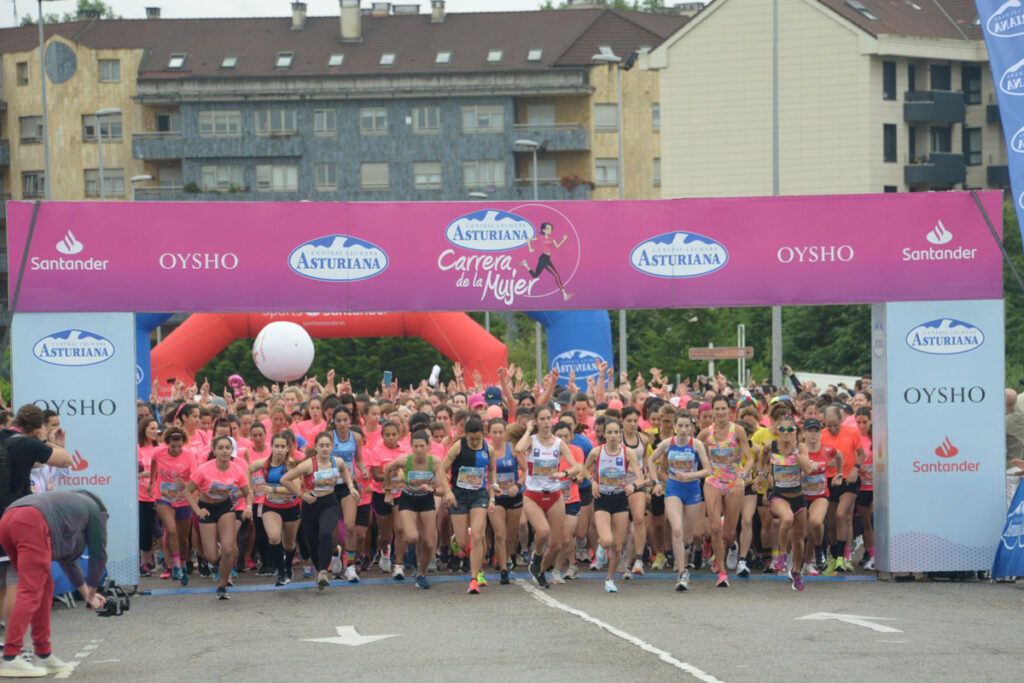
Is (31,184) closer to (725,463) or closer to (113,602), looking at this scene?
(725,463)

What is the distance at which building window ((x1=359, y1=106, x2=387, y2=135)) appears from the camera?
236ft

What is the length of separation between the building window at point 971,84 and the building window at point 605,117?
14980mm

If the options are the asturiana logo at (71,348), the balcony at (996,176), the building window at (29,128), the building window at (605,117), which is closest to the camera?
the asturiana logo at (71,348)

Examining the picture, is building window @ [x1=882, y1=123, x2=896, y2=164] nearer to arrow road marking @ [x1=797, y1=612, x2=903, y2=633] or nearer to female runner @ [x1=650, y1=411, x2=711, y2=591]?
female runner @ [x1=650, y1=411, x2=711, y2=591]

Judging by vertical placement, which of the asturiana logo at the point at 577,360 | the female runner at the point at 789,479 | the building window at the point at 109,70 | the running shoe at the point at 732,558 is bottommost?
the running shoe at the point at 732,558

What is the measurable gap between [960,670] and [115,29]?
230ft

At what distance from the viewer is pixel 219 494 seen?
15.6 metres

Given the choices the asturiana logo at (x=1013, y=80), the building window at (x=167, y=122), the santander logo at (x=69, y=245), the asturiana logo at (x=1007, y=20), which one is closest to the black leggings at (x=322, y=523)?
the santander logo at (x=69, y=245)

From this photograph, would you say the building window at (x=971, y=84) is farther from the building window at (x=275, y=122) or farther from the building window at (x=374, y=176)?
the building window at (x=275, y=122)

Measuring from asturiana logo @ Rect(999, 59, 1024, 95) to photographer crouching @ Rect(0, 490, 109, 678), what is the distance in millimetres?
9224

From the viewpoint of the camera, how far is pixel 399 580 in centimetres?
1619

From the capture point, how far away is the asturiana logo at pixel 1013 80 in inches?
591

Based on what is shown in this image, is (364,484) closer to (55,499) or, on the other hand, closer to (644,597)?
(644,597)

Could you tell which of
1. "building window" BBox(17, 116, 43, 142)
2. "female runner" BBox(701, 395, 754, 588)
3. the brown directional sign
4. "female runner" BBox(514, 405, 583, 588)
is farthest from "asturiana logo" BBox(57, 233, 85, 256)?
"building window" BBox(17, 116, 43, 142)
